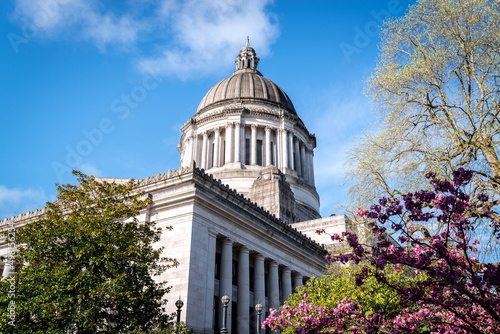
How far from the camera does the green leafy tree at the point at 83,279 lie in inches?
696

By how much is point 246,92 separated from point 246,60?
1073cm

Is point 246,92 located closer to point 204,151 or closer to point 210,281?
point 204,151

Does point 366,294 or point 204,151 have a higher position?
point 204,151

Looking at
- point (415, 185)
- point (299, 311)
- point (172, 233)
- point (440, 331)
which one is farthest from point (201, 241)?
point (440, 331)

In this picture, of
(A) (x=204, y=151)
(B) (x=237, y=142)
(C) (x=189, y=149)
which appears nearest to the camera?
(B) (x=237, y=142)

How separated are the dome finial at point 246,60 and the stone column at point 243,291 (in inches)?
1768

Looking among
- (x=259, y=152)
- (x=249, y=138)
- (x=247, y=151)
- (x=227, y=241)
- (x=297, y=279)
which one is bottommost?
(x=297, y=279)

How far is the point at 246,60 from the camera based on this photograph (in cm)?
6912

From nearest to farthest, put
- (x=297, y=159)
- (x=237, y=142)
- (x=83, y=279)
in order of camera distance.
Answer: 1. (x=83, y=279)
2. (x=237, y=142)
3. (x=297, y=159)

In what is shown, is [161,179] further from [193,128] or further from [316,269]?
[193,128]

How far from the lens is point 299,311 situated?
1792cm

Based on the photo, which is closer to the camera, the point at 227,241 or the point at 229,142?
the point at 227,241

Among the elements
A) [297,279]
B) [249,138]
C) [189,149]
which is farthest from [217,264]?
[189,149]

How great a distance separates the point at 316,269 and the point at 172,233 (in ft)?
51.4
